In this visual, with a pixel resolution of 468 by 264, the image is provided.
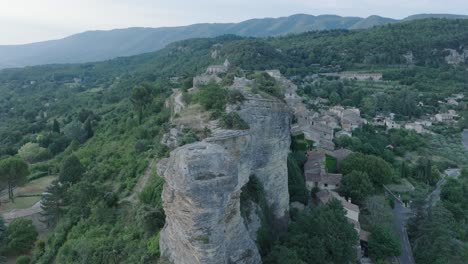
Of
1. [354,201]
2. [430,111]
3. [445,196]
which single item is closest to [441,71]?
[430,111]

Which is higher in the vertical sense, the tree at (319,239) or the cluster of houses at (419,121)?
the tree at (319,239)

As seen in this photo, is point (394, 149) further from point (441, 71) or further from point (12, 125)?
point (12, 125)

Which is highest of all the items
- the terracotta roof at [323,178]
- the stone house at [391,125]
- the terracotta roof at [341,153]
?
the terracotta roof at [341,153]

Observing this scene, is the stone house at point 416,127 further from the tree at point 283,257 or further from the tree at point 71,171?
the tree at point 71,171

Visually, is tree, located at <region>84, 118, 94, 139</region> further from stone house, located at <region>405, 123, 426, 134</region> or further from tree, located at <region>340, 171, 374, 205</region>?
stone house, located at <region>405, 123, 426, 134</region>

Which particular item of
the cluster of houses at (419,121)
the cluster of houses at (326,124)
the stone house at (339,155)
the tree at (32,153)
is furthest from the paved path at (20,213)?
the cluster of houses at (419,121)

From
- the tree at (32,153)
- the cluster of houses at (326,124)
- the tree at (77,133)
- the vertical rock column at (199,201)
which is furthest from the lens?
the tree at (77,133)

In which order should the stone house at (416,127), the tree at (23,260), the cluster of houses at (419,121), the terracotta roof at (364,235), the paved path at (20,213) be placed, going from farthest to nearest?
the cluster of houses at (419,121) → the stone house at (416,127) → the paved path at (20,213) → the terracotta roof at (364,235) → the tree at (23,260)
